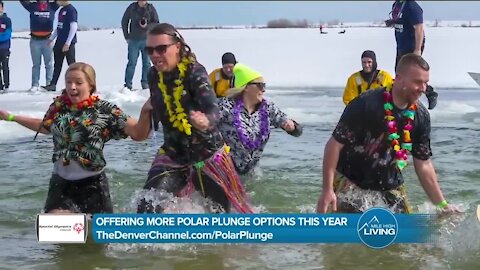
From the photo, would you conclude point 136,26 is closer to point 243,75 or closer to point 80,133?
point 243,75

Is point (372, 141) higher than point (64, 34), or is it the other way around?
point (372, 141)

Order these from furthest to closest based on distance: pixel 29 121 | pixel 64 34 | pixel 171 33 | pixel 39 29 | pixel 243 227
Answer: pixel 39 29 < pixel 64 34 < pixel 29 121 < pixel 171 33 < pixel 243 227

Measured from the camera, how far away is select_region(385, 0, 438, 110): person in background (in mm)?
8078

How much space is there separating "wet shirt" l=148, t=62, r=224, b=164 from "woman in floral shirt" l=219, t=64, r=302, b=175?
3.55ft

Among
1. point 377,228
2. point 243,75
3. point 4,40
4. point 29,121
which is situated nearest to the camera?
point 377,228

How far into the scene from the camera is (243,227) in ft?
11.8

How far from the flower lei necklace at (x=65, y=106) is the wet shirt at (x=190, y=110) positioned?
354 millimetres

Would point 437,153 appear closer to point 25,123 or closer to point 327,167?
point 327,167

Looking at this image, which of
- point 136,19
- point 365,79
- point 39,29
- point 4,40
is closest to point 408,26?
point 365,79

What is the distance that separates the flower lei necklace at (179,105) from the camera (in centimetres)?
409

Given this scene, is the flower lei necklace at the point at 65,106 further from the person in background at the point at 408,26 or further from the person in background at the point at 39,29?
the person in background at the point at 39,29

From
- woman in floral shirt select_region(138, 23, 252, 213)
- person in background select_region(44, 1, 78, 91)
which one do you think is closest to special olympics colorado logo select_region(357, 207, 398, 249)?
woman in floral shirt select_region(138, 23, 252, 213)

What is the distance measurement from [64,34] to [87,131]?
758 cm

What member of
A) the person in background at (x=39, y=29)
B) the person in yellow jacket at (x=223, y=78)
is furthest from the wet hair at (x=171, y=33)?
the person in background at (x=39, y=29)
